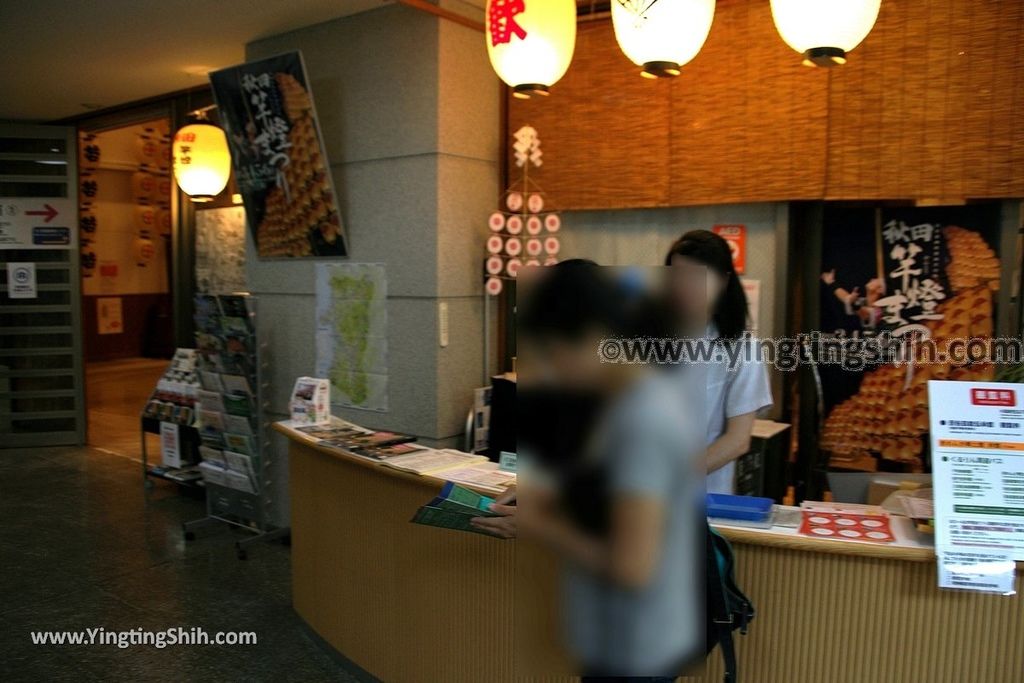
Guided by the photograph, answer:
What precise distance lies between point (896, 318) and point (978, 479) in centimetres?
200

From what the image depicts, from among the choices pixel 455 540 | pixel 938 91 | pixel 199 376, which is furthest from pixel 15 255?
pixel 938 91

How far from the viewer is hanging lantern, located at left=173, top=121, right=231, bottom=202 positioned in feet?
19.0

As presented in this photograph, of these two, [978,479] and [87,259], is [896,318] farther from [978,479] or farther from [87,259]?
[87,259]

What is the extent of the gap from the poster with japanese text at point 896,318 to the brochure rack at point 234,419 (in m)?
3.48

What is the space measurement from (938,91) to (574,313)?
3193mm

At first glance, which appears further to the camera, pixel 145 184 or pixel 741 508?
pixel 145 184

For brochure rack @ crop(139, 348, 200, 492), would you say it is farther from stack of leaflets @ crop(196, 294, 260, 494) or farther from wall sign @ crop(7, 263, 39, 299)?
wall sign @ crop(7, 263, 39, 299)

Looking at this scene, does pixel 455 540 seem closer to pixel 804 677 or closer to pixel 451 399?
pixel 804 677

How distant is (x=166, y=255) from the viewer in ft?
45.0

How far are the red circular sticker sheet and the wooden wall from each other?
1.84 m

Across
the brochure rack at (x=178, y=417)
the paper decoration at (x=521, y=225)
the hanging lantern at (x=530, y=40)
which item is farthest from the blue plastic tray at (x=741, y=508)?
the brochure rack at (x=178, y=417)

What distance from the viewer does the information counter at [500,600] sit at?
2.22m

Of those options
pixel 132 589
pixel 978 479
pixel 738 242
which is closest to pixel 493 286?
pixel 738 242

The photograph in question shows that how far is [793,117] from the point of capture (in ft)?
12.7
